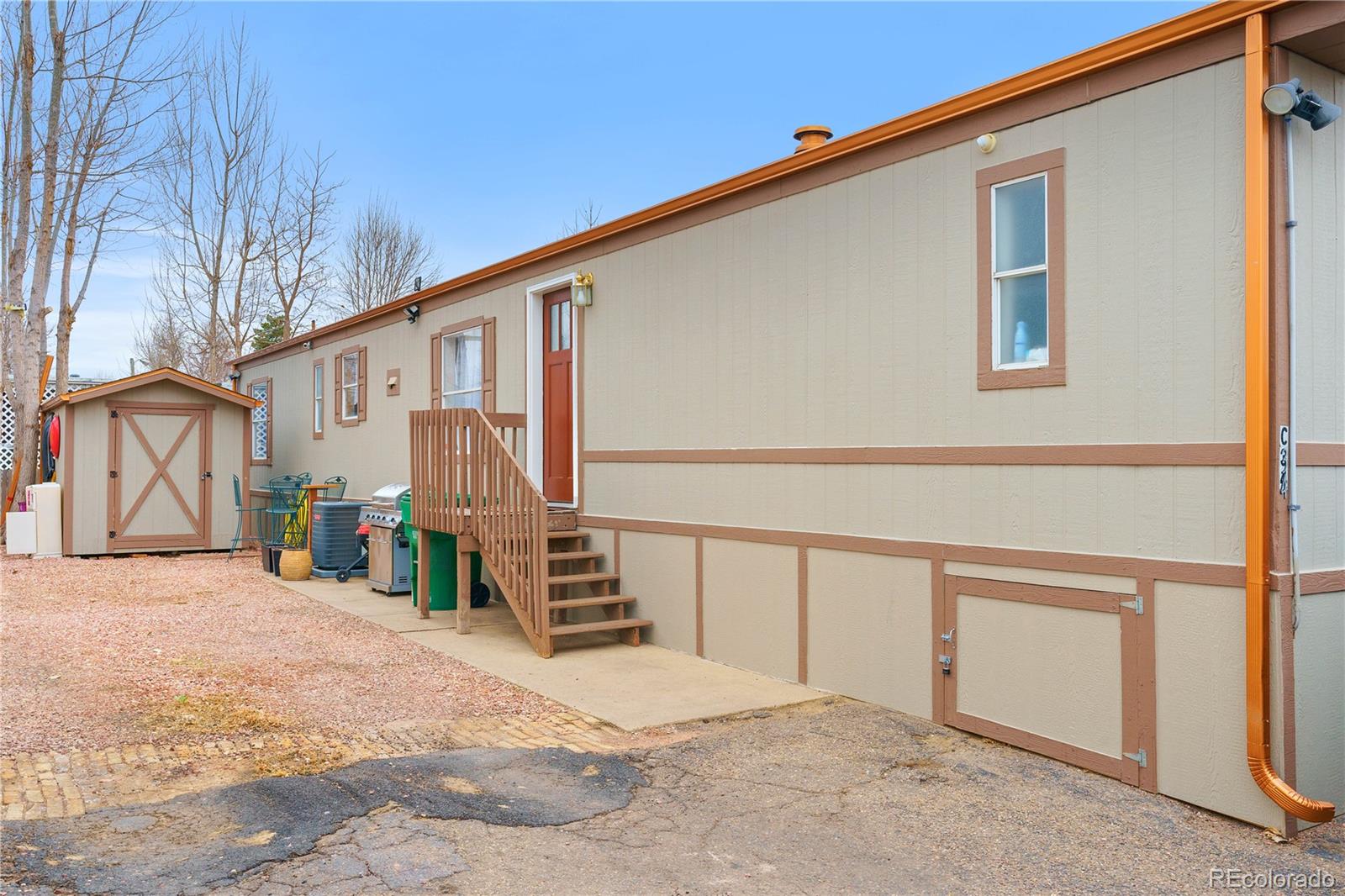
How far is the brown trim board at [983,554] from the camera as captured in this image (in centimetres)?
423

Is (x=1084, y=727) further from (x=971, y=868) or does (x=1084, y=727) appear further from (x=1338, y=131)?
(x=1338, y=131)

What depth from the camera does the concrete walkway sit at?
5.74 m

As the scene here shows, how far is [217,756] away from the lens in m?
4.66

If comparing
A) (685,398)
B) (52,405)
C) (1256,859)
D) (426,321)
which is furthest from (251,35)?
(1256,859)

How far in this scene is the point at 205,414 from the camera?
13.3m

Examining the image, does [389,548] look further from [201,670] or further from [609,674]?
[609,674]

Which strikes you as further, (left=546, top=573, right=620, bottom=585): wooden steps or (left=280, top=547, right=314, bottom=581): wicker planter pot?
(left=280, top=547, right=314, bottom=581): wicker planter pot

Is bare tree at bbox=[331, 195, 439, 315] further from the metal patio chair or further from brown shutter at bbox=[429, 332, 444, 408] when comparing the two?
brown shutter at bbox=[429, 332, 444, 408]

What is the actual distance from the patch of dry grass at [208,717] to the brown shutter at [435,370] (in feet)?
17.6

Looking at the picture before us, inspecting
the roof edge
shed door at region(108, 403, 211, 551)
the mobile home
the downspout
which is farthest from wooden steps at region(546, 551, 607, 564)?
shed door at region(108, 403, 211, 551)

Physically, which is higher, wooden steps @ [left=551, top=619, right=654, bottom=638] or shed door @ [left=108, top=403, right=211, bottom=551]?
shed door @ [left=108, top=403, right=211, bottom=551]

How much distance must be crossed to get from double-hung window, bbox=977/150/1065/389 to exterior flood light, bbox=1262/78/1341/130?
3.30ft

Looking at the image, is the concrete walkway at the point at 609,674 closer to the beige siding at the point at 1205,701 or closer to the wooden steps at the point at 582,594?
the wooden steps at the point at 582,594

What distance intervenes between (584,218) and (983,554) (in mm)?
19274
